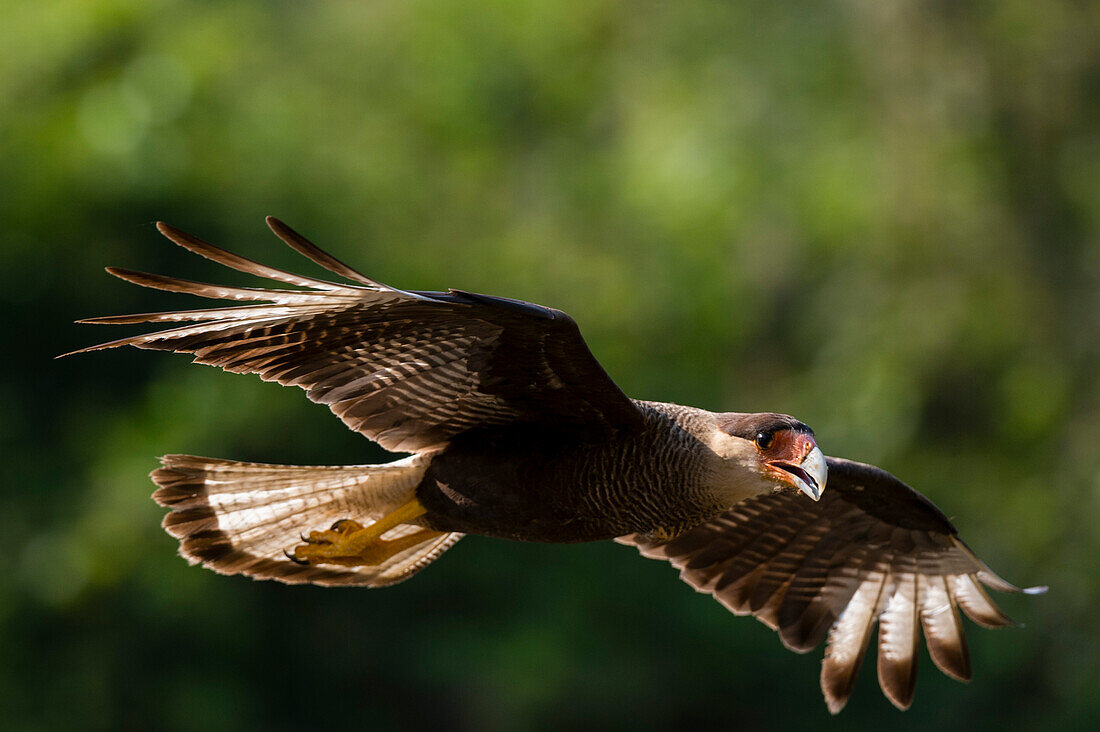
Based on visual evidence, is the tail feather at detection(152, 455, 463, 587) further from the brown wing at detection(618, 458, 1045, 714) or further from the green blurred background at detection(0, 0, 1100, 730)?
the green blurred background at detection(0, 0, 1100, 730)

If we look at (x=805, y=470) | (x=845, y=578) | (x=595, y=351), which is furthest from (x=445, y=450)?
(x=595, y=351)

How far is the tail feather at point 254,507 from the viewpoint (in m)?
4.84

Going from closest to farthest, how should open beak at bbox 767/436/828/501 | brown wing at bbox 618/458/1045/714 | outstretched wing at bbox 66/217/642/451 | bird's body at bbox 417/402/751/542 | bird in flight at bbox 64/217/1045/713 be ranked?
outstretched wing at bbox 66/217/642/451 → bird in flight at bbox 64/217/1045/713 → open beak at bbox 767/436/828/501 → bird's body at bbox 417/402/751/542 → brown wing at bbox 618/458/1045/714

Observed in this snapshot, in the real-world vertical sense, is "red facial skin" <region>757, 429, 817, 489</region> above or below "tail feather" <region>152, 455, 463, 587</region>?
above

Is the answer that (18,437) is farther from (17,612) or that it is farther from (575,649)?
(575,649)

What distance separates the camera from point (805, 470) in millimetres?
4188

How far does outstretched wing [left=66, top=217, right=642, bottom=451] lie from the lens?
12.4 feet

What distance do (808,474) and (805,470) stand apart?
0.02 metres

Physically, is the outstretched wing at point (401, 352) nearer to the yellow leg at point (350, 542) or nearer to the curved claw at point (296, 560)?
the yellow leg at point (350, 542)

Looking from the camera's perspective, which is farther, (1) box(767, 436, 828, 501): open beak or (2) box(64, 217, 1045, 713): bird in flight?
(1) box(767, 436, 828, 501): open beak

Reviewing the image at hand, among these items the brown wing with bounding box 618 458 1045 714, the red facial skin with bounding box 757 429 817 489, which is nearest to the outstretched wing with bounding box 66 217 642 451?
the red facial skin with bounding box 757 429 817 489

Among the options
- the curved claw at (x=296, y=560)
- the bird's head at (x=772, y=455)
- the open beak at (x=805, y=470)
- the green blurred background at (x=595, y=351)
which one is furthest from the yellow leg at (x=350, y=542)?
the green blurred background at (x=595, y=351)

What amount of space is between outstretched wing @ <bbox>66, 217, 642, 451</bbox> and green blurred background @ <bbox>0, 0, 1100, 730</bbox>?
6.84 metres

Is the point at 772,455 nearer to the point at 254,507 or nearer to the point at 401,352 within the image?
the point at 401,352
